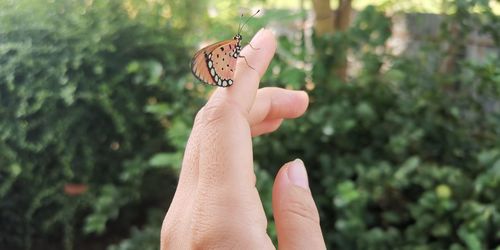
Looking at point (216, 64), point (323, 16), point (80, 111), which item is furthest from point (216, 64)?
point (323, 16)

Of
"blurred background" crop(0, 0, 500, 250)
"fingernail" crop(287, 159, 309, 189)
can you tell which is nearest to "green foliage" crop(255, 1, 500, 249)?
"blurred background" crop(0, 0, 500, 250)

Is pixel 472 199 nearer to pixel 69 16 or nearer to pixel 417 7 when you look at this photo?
pixel 417 7

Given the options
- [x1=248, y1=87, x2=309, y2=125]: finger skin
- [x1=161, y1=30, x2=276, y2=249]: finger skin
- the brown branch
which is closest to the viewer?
[x1=161, y1=30, x2=276, y2=249]: finger skin

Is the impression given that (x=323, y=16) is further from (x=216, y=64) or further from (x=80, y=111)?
(x=216, y=64)

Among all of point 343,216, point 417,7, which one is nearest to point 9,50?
point 343,216

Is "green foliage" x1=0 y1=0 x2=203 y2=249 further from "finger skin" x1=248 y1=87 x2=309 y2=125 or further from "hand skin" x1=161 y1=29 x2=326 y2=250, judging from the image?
"hand skin" x1=161 y1=29 x2=326 y2=250

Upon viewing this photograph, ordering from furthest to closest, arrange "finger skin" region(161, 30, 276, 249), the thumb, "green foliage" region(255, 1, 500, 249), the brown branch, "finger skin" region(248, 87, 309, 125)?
the brown branch → "green foliage" region(255, 1, 500, 249) → "finger skin" region(248, 87, 309, 125) → the thumb → "finger skin" region(161, 30, 276, 249)
